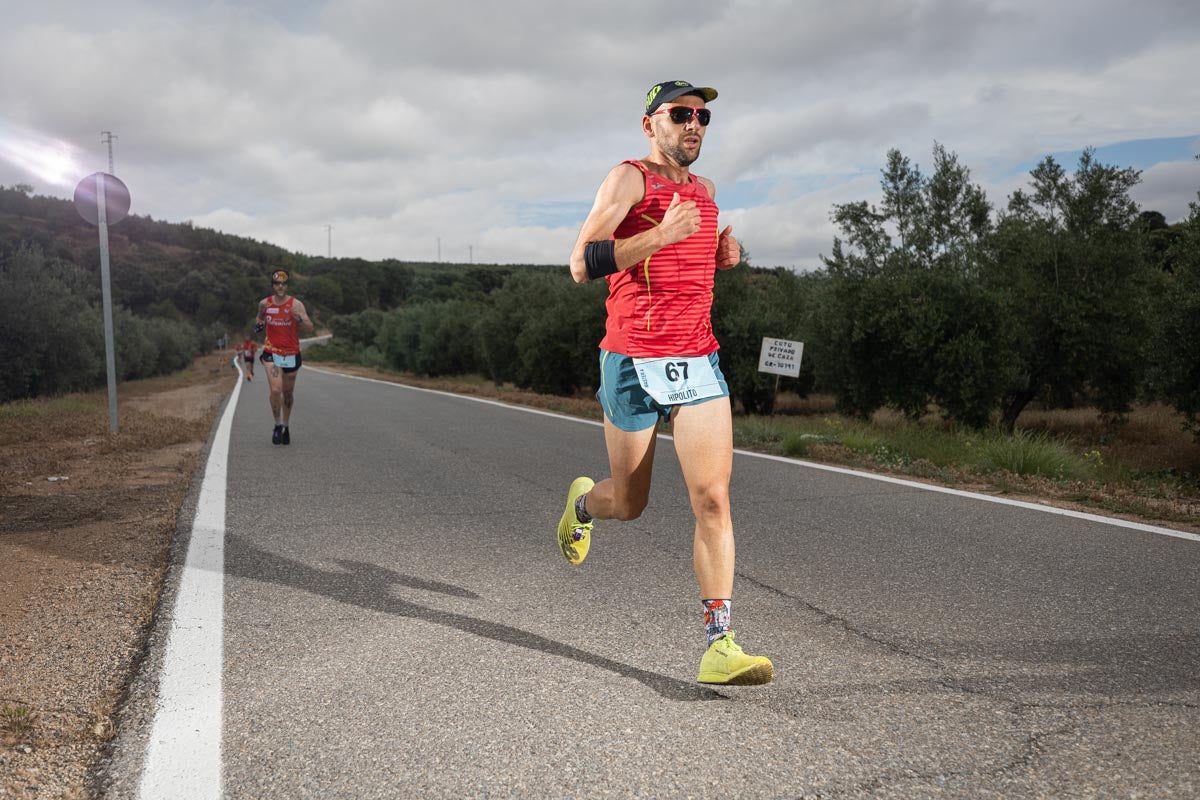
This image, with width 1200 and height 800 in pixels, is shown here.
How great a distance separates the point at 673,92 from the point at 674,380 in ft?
3.43

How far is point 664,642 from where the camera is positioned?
3.75 m

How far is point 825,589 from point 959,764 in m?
1.98

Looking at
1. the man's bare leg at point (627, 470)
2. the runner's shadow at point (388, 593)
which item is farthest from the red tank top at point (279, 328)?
A: the man's bare leg at point (627, 470)

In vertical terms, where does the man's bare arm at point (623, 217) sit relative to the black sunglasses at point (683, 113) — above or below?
below

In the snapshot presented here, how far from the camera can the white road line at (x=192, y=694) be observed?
253 centimetres

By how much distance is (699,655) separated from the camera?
142 inches

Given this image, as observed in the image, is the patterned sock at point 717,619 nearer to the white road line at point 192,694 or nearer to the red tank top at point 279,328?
the white road line at point 192,694

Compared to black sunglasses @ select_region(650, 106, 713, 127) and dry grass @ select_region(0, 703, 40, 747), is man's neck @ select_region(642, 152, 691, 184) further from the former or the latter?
dry grass @ select_region(0, 703, 40, 747)

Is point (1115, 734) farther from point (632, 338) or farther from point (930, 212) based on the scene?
point (930, 212)

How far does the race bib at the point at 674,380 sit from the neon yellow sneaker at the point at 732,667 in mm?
888

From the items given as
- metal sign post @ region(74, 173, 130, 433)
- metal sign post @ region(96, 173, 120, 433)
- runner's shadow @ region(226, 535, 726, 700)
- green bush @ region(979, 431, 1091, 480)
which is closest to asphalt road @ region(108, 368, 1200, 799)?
runner's shadow @ region(226, 535, 726, 700)

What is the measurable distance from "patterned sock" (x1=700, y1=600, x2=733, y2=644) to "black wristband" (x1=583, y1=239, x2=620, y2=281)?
1.27 metres

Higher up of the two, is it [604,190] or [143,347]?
[604,190]

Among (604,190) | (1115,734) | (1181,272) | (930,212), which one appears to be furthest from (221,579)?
(930,212)
